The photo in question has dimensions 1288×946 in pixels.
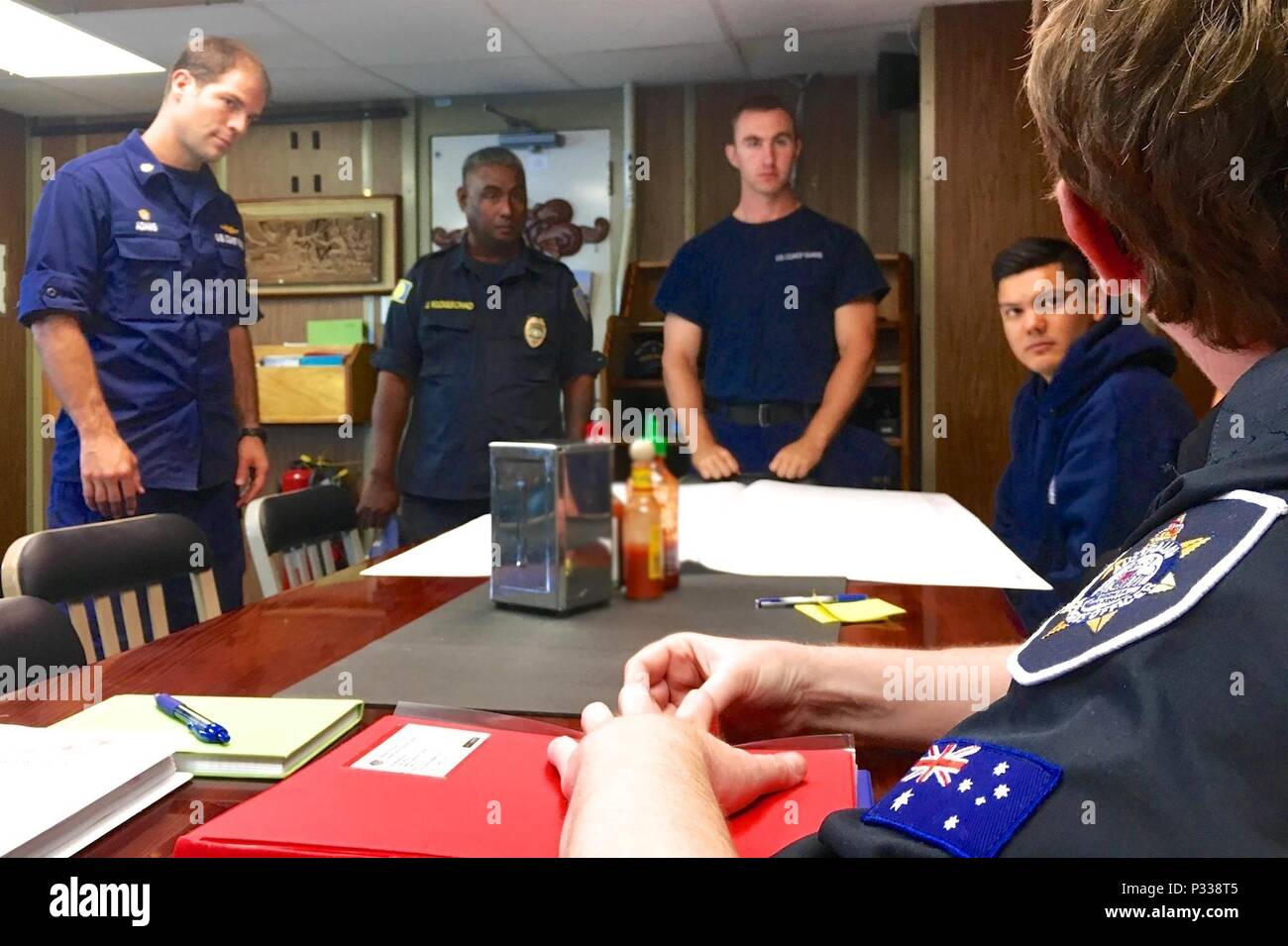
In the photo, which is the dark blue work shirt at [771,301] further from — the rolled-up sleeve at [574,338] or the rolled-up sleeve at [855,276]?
the rolled-up sleeve at [574,338]

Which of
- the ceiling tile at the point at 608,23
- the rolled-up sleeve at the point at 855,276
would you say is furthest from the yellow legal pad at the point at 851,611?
the ceiling tile at the point at 608,23

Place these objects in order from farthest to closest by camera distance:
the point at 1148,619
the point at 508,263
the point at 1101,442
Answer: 1. the point at 508,263
2. the point at 1101,442
3. the point at 1148,619

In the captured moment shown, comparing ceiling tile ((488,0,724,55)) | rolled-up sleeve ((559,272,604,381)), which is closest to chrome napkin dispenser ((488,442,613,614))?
rolled-up sleeve ((559,272,604,381))

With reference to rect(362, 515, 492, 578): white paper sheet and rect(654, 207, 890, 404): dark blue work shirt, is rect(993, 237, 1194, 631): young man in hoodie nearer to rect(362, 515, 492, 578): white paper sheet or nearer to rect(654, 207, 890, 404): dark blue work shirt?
rect(362, 515, 492, 578): white paper sheet

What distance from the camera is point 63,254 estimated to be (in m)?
1.41

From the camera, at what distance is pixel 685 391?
1984 millimetres

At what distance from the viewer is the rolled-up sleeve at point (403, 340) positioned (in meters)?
1.59

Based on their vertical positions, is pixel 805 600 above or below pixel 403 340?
below

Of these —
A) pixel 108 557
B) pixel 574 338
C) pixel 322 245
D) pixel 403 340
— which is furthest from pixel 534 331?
pixel 322 245

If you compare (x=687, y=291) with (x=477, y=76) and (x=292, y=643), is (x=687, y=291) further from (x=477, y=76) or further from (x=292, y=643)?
(x=292, y=643)

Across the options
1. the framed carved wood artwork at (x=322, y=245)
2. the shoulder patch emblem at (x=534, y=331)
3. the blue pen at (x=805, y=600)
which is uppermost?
the framed carved wood artwork at (x=322, y=245)

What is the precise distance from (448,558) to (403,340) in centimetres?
65

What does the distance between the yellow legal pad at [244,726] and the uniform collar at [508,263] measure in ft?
3.92
